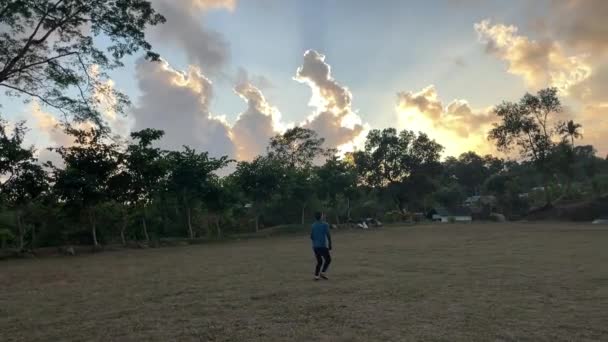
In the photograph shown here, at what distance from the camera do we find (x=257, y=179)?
41219 mm

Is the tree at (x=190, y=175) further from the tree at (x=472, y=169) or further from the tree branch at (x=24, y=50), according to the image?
the tree at (x=472, y=169)

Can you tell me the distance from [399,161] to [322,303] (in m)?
60.0

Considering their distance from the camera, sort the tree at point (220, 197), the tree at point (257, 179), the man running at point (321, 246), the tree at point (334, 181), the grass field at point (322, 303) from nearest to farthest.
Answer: the grass field at point (322, 303) → the man running at point (321, 246) → the tree at point (220, 197) → the tree at point (257, 179) → the tree at point (334, 181)

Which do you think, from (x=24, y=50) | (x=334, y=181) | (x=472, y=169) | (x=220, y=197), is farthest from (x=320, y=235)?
(x=472, y=169)

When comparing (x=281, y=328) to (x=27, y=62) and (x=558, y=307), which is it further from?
(x=27, y=62)

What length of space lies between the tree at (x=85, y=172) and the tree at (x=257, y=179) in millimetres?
13960

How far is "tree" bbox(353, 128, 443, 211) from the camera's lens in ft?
219

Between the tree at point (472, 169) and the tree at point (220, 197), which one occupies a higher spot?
the tree at point (472, 169)

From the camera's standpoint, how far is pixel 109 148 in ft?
93.8

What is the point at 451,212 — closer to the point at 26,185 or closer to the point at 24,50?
the point at 26,185

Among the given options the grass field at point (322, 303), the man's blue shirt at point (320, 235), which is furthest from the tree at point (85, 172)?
A: the man's blue shirt at point (320, 235)

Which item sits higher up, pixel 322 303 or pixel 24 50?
pixel 24 50

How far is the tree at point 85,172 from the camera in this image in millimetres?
26922

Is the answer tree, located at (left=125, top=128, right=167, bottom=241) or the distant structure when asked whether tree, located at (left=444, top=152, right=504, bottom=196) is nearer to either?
the distant structure
